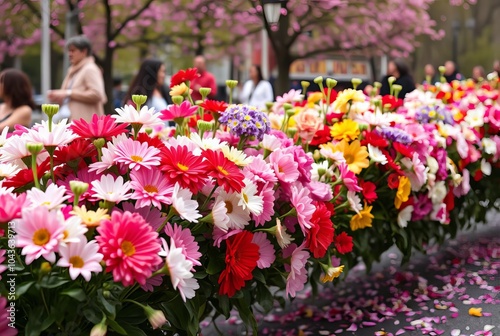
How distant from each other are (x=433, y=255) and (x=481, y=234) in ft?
3.17

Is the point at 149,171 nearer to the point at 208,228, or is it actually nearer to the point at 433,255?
the point at 208,228

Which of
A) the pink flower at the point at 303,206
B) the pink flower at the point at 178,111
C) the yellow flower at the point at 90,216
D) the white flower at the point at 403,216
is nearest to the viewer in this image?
the yellow flower at the point at 90,216

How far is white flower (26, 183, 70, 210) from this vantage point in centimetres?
234

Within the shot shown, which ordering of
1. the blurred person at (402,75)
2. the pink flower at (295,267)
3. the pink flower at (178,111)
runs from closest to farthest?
the pink flower at (295,267), the pink flower at (178,111), the blurred person at (402,75)

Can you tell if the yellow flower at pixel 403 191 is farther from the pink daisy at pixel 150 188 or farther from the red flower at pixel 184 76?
the pink daisy at pixel 150 188

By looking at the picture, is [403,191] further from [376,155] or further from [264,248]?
[264,248]

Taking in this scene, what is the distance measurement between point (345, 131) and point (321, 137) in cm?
14

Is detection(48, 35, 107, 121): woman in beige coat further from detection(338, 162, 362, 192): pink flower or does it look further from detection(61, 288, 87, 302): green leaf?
detection(61, 288, 87, 302): green leaf

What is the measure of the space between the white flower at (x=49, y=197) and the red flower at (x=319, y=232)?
1038 mm

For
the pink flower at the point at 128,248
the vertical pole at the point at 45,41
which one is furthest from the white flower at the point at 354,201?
the vertical pole at the point at 45,41

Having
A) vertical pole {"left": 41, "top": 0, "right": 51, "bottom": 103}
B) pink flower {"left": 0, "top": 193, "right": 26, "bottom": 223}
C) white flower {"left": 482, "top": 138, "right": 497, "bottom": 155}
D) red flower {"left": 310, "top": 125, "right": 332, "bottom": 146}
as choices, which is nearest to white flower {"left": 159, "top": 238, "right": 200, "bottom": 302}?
pink flower {"left": 0, "top": 193, "right": 26, "bottom": 223}

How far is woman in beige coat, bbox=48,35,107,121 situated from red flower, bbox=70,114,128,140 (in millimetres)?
4483

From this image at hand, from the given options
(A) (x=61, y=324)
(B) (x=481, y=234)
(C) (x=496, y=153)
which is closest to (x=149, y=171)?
(A) (x=61, y=324)

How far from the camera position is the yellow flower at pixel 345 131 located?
3957mm
